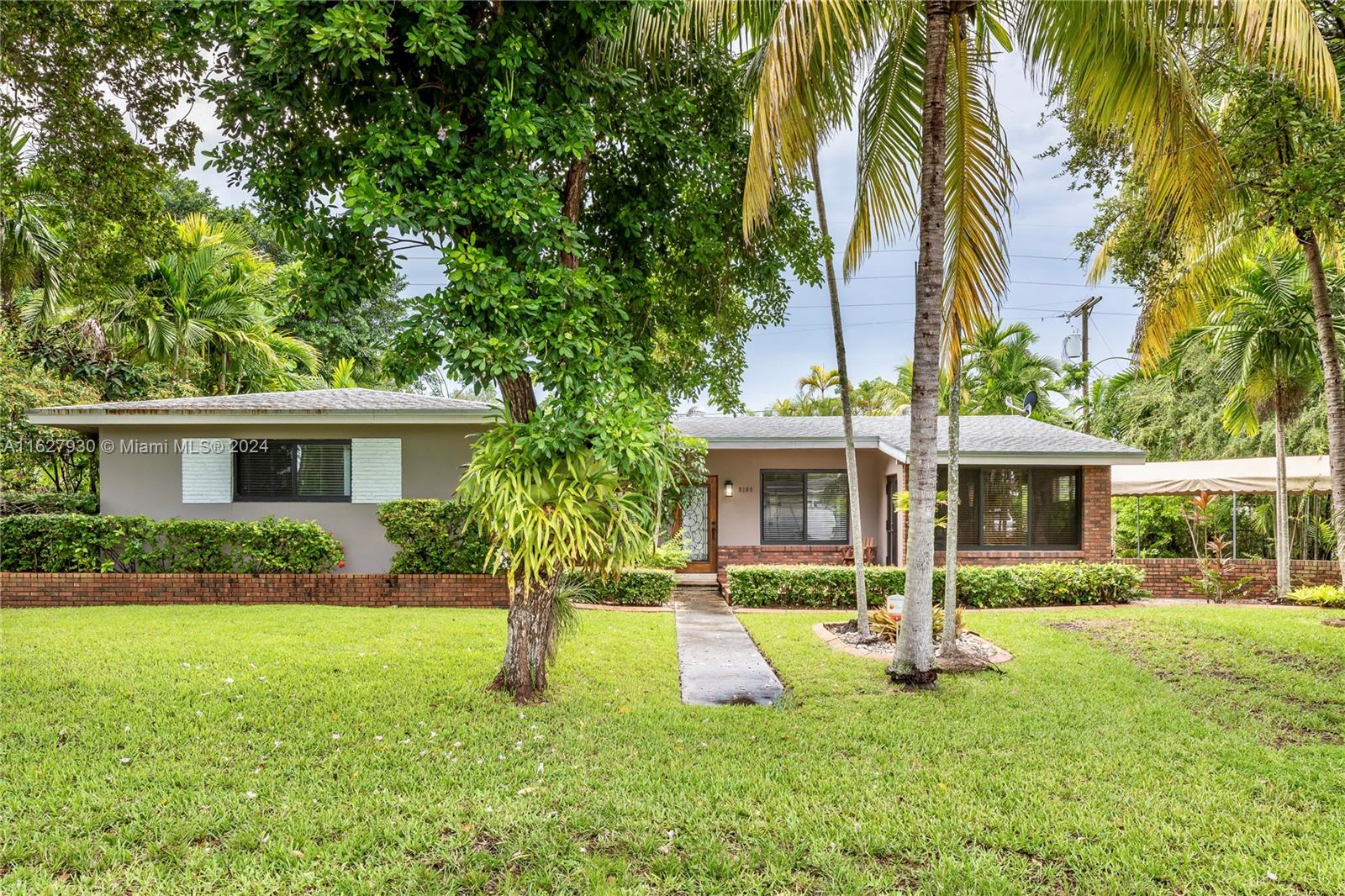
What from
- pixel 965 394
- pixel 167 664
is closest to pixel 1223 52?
pixel 167 664

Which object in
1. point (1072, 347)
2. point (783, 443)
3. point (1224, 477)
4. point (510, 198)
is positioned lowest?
point (1224, 477)

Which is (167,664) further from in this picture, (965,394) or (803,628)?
(965,394)

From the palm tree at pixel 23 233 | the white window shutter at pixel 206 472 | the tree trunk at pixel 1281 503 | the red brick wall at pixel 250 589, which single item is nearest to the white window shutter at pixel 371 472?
the red brick wall at pixel 250 589

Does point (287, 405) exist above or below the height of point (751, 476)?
above

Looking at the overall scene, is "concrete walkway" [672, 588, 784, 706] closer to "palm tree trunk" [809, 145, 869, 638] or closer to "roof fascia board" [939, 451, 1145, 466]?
"palm tree trunk" [809, 145, 869, 638]

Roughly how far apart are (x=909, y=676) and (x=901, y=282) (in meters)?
24.8

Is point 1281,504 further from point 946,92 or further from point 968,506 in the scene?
point 946,92

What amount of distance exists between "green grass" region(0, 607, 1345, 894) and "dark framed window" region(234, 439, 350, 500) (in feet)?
14.7

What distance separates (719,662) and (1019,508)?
7.81 meters

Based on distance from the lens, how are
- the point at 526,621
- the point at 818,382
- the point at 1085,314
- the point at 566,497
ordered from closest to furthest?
1. the point at 566,497
2. the point at 526,621
3. the point at 1085,314
4. the point at 818,382

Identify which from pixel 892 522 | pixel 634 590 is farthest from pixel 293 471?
pixel 892 522

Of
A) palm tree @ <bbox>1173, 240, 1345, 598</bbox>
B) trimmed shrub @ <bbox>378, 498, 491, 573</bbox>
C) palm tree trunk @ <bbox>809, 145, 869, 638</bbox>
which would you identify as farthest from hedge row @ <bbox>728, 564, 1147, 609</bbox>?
trimmed shrub @ <bbox>378, 498, 491, 573</bbox>

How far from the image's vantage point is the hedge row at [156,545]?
1045 centimetres

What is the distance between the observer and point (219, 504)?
11.4 metres
